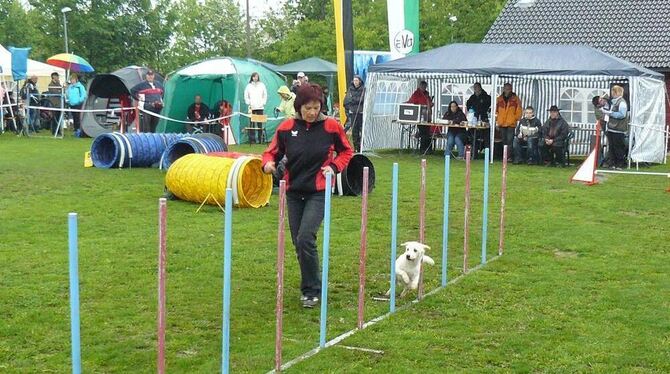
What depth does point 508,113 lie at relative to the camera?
20000 mm

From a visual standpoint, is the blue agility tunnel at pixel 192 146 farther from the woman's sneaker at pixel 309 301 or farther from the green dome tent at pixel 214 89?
the woman's sneaker at pixel 309 301

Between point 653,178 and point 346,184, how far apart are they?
6.49 meters

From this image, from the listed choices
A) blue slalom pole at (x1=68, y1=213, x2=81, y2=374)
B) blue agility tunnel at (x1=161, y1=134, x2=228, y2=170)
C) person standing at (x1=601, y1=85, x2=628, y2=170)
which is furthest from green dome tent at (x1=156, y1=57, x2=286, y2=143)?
blue slalom pole at (x1=68, y1=213, x2=81, y2=374)

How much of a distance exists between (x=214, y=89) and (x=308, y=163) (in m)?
18.7

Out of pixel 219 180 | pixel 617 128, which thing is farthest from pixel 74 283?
pixel 617 128

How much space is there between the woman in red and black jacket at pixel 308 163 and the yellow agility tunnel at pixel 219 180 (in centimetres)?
462

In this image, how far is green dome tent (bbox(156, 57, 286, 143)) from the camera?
2411 cm

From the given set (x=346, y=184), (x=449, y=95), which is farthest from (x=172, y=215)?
(x=449, y=95)

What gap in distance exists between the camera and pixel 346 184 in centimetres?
1352

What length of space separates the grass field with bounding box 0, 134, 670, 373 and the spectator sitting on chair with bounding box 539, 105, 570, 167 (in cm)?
591

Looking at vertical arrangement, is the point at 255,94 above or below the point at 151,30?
below

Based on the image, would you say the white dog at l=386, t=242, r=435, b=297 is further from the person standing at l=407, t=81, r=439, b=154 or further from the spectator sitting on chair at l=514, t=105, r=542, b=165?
the person standing at l=407, t=81, r=439, b=154

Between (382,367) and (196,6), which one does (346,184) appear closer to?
(382,367)

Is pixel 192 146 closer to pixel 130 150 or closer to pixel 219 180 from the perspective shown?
pixel 130 150
